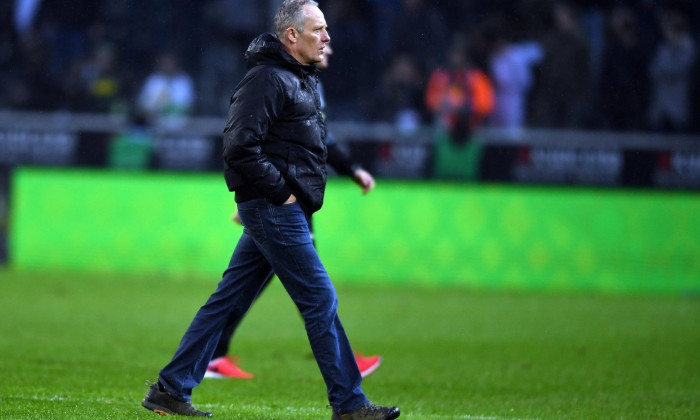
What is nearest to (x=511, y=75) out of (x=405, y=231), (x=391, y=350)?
(x=405, y=231)

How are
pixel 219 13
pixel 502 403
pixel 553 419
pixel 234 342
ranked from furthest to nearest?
1. pixel 219 13
2. pixel 234 342
3. pixel 502 403
4. pixel 553 419

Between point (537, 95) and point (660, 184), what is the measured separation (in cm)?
196

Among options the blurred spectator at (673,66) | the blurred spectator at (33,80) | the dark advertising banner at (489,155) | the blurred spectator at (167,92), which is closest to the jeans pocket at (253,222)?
the dark advertising banner at (489,155)

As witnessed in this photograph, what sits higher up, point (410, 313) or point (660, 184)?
point (660, 184)

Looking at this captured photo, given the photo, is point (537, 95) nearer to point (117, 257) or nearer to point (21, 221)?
point (117, 257)

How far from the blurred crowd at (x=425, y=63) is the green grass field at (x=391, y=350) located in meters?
2.35

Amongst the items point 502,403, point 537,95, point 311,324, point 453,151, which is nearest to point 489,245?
point 453,151

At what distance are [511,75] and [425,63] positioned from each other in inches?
44.2

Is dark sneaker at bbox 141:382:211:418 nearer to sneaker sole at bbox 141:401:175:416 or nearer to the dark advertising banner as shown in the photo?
sneaker sole at bbox 141:401:175:416

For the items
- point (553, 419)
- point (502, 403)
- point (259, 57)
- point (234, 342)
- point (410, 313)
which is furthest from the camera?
point (410, 313)

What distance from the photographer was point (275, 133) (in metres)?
5.43

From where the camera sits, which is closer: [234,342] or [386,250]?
[234,342]

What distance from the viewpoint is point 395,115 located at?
1498 cm

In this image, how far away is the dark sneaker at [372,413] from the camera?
5.41 m
